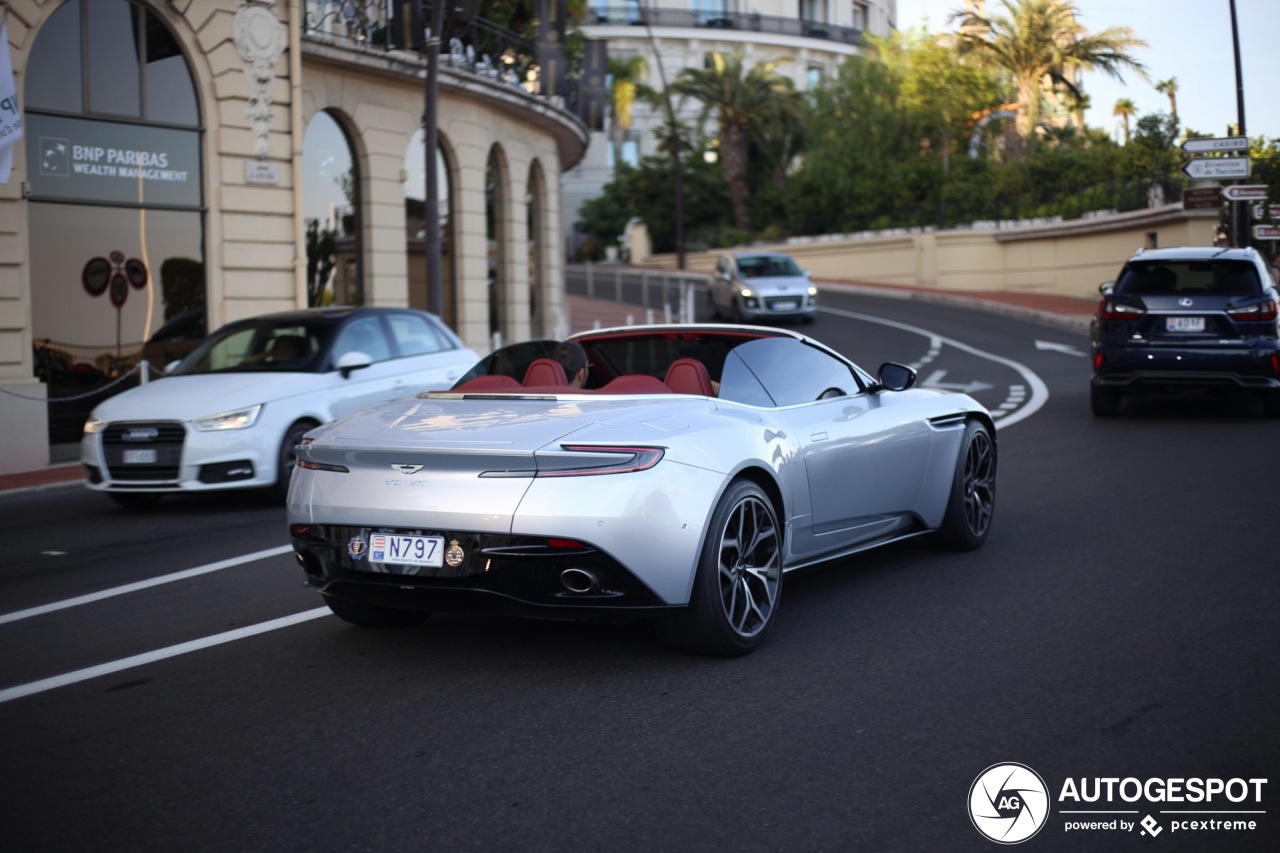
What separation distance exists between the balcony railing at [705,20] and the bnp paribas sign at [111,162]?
5910cm

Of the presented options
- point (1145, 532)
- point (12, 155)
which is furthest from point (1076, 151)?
point (1145, 532)

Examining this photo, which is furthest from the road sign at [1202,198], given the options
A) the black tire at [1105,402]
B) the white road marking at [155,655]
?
the white road marking at [155,655]

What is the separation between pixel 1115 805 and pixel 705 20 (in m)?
75.4

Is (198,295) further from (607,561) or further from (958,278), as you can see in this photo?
(958,278)

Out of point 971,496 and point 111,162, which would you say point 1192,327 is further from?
point 111,162

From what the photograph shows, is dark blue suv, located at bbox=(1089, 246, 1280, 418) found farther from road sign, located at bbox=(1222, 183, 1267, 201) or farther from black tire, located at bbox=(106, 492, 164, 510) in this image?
road sign, located at bbox=(1222, 183, 1267, 201)

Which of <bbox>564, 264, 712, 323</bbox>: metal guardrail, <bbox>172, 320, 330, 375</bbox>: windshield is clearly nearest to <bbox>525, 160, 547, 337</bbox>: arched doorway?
<bbox>564, 264, 712, 323</bbox>: metal guardrail

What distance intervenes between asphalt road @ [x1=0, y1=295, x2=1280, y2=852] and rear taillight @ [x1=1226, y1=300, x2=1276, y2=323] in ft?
20.2

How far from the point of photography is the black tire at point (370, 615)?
608cm

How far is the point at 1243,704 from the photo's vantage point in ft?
15.8

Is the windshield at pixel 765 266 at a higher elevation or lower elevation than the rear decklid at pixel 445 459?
higher

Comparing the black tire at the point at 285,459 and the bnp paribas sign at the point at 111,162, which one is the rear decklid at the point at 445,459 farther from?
the bnp paribas sign at the point at 111,162

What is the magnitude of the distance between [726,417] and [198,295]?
13.9 meters

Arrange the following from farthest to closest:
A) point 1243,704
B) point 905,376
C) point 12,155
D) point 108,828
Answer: point 12,155, point 905,376, point 1243,704, point 108,828
